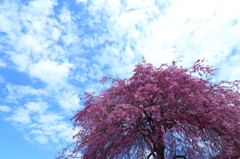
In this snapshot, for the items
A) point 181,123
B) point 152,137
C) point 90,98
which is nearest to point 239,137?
point 181,123

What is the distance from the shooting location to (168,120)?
891 centimetres

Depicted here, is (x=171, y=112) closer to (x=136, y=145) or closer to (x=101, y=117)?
(x=136, y=145)

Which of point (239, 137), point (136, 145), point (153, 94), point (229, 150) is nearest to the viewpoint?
point (229, 150)

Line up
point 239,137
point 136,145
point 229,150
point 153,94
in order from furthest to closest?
point 136,145 < point 153,94 < point 239,137 < point 229,150

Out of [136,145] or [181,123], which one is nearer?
[181,123]

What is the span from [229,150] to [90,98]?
640 cm

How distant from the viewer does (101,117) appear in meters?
8.93

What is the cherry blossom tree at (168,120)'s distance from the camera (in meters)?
8.03

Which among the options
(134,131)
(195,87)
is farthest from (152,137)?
(195,87)

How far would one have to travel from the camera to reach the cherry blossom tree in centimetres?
803

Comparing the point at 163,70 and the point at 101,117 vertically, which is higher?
the point at 163,70

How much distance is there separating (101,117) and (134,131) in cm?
161

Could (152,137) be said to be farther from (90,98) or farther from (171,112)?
(90,98)

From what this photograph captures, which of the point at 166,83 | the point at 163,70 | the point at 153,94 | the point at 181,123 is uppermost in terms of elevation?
the point at 163,70
